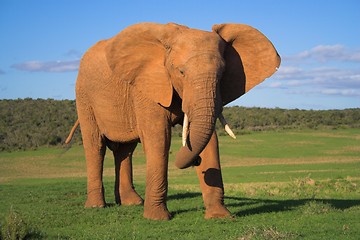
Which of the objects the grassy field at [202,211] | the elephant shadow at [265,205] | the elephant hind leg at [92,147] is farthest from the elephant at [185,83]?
the elephant hind leg at [92,147]

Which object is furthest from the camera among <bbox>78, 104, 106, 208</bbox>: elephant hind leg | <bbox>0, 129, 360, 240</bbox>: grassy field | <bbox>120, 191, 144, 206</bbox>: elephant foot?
<bbox>120, 191, 144, 206</bbox>: elephant foot

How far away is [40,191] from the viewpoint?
64.6 ft

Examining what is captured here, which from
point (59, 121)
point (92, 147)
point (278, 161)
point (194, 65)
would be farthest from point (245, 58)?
point (59, 121)

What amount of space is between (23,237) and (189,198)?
7.45 metres

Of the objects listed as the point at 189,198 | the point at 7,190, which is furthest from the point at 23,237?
the point at 7,190

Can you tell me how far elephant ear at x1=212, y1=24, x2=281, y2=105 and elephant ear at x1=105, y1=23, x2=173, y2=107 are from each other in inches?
45.4

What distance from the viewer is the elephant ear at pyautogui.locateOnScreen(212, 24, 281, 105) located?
40.2 feet

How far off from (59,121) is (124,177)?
55.1 metres

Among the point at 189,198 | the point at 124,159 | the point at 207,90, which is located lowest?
the point at 189,198

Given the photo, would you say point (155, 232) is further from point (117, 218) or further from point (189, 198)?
point (189, 198)

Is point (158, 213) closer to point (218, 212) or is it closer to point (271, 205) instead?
point (218, 212)

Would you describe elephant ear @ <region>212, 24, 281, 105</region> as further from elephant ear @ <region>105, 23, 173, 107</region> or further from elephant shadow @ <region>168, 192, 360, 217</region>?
elephant shadow @ <region>168, 192, 360, 217</region>

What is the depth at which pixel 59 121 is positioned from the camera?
7012 cm

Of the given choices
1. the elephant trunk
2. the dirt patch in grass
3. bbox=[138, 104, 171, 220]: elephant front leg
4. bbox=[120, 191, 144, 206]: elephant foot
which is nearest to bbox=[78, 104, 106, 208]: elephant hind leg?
bbox=[120, 191, 144, 206]: elephant foot
